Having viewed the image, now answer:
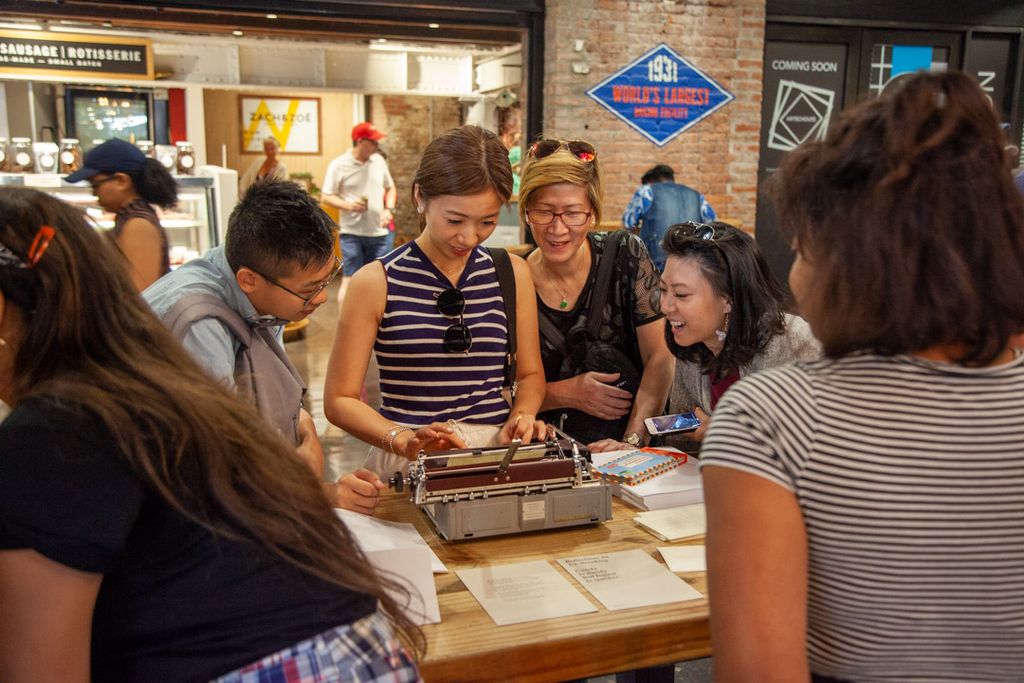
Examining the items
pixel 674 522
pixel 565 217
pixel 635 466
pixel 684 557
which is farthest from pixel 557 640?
pixel 565 217

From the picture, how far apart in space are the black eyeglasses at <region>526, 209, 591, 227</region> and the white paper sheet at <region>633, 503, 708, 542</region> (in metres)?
0.92

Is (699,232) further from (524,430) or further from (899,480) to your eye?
(899,480)

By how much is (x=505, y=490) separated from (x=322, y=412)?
4826 millimetres

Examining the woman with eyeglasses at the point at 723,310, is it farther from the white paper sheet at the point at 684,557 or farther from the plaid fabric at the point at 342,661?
the plaid fabric at the point at 342,661

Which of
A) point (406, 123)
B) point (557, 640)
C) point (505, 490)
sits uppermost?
point (406, 123)

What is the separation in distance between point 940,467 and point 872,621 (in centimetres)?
20

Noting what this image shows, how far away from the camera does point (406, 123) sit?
1375 cm

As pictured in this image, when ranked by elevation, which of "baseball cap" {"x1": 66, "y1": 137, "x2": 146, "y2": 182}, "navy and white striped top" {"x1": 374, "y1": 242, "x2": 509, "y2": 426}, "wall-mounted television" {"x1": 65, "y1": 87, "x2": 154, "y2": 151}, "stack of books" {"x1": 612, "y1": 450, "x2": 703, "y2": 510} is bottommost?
"stack of books" {"x1": 612, "y1": 450, "x2": 703, "y2": 510}

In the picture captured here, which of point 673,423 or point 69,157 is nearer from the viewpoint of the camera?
point 673,423

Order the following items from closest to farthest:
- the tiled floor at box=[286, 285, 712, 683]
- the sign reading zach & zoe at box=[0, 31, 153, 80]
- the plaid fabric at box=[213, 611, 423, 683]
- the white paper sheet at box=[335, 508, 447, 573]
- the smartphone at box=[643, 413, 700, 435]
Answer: the plaid fabric at box=[213, 611, 423, 683] < the white paper sheet at box=[335, 508, 447, 573] < the smartphone at box=[643, 413, 700, 435] < the tiled floor at box=[286, 285, 712, 683] < the sign reading zach & zoe at box=[0, 31, 153, 80]

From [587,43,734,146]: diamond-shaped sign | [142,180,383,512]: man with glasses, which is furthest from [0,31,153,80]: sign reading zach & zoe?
[142,180,383,512]: man with glasses

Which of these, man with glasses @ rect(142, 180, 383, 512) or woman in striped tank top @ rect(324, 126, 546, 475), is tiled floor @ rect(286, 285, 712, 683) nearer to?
woman in striped tank top @ rect(324, 126, 546, 475)

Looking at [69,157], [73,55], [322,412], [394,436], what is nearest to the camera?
[394,436]

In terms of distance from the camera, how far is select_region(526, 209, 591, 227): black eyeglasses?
8.54 ft
